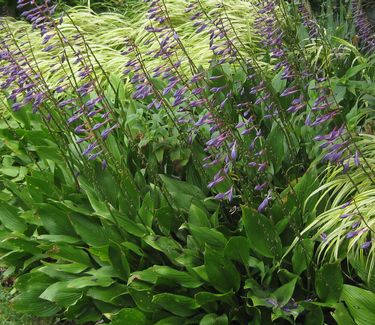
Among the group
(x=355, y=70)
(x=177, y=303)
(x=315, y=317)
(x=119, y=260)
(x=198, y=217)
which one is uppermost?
(x=355, y=70)

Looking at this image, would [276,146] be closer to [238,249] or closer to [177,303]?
[238,249]

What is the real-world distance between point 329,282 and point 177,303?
751mm

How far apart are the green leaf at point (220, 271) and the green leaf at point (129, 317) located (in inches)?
15.6

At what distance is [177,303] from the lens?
3.40 m

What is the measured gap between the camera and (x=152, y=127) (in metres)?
4.39

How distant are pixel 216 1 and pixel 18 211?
9.38 ft

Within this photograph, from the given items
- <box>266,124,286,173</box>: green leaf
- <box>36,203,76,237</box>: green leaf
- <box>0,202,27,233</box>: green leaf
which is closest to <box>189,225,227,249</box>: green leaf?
<box>266,124,286,173</box>: green leaf

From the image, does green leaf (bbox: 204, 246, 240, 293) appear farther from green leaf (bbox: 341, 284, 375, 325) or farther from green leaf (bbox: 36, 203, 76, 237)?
green leaf (bbox: 36, 203, 76, 237)

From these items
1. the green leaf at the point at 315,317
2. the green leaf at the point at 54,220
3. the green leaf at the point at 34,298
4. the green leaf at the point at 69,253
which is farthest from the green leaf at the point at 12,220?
the green leaf at the point at 315,317

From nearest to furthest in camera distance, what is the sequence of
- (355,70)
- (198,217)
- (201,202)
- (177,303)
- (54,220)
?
(177,303) < (198,217) < (201,202) < (54,220) < (355,70)

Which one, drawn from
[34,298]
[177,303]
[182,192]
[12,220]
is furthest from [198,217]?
[12,220]

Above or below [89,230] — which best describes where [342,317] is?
below

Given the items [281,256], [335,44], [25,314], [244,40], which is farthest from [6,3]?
[281,256]

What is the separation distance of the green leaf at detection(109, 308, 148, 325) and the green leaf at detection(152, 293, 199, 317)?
0.36ft
